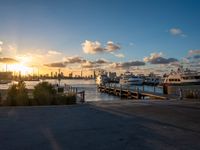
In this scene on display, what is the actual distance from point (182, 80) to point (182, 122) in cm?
6555

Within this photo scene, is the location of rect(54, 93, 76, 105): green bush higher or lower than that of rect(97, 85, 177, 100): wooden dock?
higher

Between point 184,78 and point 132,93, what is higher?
point 184,78

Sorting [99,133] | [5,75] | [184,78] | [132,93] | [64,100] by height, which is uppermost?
[5,75]

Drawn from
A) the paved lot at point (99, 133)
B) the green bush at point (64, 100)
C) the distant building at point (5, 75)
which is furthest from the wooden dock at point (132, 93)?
the distant building at point (5, 75)

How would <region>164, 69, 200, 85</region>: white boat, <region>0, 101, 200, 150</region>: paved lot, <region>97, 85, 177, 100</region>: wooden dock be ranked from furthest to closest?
1. <region>164, 69, 200, 85</region>: white boat
2. <region>97, 85, 177, 100</region>: wooden dock
3. <region>0, 101, 200, 150</region>: paved lot

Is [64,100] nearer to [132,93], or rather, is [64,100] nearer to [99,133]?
[99,133]

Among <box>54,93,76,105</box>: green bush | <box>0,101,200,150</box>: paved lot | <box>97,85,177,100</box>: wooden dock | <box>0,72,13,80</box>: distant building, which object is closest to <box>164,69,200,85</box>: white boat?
<box>97,85,177,100</box>: wooden dock

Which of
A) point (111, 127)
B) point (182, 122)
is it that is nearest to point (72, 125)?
point (111, 127)

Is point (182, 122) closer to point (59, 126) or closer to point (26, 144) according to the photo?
point (59, 126)

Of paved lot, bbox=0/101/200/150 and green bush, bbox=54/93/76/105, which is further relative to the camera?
green bush, bbox=54/93/76/105

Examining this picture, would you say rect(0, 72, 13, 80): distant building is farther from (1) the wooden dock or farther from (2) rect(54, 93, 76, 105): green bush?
(2) rect(54, 93, 76, 105): green bush

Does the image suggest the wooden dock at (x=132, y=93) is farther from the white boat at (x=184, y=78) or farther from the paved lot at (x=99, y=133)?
the paved lot at (x=99, y=133)

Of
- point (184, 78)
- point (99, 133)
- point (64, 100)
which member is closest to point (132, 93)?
point (184, 78)

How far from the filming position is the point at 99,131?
953 cm
